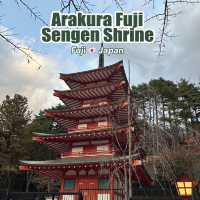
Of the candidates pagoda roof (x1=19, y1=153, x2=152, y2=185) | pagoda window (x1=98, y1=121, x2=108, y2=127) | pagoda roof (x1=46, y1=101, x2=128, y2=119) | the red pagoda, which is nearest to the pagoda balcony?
the red pagoda

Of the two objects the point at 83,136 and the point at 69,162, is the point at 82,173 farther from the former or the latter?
the point at 83,136

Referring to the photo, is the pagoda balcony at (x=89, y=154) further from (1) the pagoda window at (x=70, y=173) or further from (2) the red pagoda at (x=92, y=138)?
(1) the pagoda window at (x=70, y=173)

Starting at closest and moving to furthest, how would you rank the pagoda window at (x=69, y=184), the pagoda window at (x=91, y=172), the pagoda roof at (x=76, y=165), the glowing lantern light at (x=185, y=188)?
1. the glowing lantern light at (x=185, y=188)
2. the pagoda roof at (x=76, y=165)
3. the pagoda window at (x=91, y=172)
4. the pagoda window at (x=69, y=184)

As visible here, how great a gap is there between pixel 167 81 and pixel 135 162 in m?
30.6

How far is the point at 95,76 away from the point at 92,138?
5.46 metres

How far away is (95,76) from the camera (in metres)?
25.2

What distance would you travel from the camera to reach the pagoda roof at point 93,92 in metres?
23.3

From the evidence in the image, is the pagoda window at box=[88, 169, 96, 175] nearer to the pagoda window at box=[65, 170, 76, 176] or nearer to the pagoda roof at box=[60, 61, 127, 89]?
the pagoda window at box=[65, 170, 76, 176]

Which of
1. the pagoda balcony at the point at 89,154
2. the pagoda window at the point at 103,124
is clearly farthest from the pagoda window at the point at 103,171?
the pagoda window at the point at 103,124

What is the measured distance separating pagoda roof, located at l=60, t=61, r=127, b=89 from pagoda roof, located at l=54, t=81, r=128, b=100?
1.20 m

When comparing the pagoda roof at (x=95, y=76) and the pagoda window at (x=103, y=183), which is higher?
the pagoda roof at (x=95, y=76)

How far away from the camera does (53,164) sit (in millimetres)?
20984

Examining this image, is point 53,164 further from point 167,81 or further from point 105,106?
point 167,81

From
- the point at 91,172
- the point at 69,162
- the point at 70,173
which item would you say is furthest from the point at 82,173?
the point at 69,162
